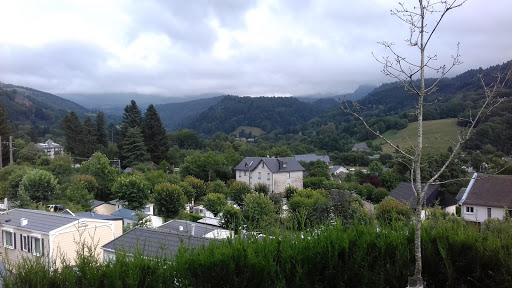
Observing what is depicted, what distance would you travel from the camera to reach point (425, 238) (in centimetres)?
418

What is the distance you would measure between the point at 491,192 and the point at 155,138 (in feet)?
130

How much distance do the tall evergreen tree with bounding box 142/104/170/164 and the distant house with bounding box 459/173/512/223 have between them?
1495 inches

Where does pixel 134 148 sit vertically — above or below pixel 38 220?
above

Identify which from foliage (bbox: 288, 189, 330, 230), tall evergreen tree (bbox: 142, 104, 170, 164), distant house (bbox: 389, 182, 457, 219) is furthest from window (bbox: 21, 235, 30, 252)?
tall evergreen tree (bbox: 142, 104, 170, 164)

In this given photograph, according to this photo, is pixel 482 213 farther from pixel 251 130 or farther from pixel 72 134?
pixel 251 130

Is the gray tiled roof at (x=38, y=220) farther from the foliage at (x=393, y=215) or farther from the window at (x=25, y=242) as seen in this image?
the foliage at (x=393, y=215)

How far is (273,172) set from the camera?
3962cm

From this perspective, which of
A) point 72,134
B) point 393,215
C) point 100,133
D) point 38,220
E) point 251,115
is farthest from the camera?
point 251,115

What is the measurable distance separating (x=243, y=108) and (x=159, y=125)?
126 m

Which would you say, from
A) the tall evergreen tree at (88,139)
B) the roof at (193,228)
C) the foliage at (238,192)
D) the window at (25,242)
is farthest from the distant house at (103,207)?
the tall evergreen tree at (88,139)

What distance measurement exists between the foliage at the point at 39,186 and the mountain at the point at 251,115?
435 feet

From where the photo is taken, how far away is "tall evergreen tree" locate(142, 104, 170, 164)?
50000mm

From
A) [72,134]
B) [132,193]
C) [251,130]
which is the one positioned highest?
[72,134]

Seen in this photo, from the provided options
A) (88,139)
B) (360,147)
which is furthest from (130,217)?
(360,147)
